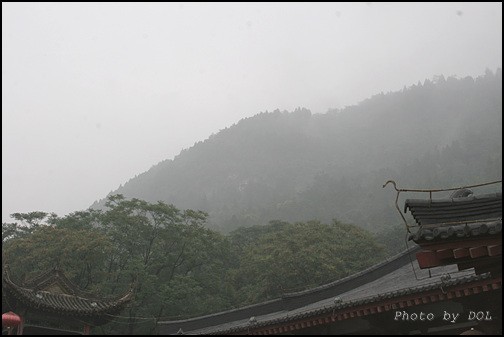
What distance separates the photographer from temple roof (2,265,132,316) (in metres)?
15.4

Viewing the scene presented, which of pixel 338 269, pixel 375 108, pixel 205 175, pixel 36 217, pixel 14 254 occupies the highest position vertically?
pixel 375 108

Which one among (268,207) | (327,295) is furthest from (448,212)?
(268,207)

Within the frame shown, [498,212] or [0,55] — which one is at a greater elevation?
[0,55]

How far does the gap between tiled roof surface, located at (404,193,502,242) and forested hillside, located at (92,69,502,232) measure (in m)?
60.6

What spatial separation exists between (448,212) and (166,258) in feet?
93.0

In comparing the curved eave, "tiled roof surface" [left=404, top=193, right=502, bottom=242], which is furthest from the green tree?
"tiled roof surface" [left=404, top=193, right=502, bottom=242]

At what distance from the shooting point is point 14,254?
3009 centimetres

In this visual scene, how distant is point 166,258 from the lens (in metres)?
32.4

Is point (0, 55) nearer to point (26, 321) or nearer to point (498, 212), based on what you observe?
point (26, 321)

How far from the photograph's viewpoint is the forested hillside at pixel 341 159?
257 ft

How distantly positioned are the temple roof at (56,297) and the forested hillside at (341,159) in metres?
53.7

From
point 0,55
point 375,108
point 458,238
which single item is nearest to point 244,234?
point 0,55

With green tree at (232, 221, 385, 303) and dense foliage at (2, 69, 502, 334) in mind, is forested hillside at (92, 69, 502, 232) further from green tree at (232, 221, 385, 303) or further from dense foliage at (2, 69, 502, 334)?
green tree at (232, 221, 385, 303)

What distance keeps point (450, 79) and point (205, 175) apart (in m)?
96.1
